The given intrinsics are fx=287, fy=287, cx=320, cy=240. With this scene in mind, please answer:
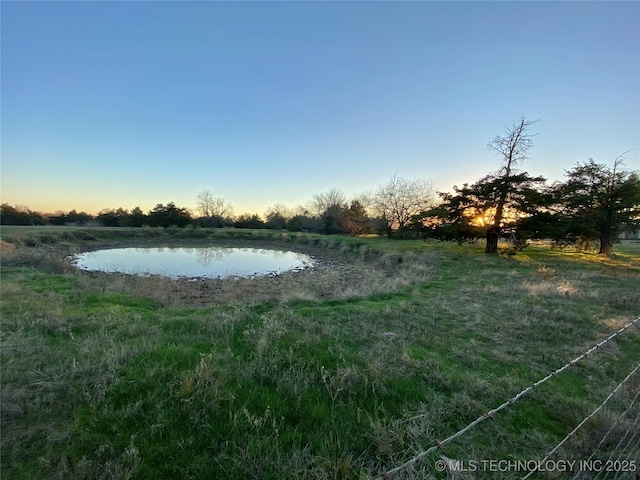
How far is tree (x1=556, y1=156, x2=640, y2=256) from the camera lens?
19078mm

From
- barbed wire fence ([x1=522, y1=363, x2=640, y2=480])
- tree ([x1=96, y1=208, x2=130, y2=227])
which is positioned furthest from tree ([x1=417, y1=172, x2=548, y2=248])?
tree ([x1=96, y1=208, x2=130, y2=227])

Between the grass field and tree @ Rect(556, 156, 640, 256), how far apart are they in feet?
51.9

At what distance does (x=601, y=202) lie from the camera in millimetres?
20344

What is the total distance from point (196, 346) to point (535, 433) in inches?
185

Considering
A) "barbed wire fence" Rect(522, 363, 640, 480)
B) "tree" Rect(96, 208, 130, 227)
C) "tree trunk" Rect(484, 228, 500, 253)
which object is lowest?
"barbed wire fence" Rect(522, 363, 640, 480)

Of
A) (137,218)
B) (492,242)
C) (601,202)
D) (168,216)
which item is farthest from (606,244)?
(137,218)

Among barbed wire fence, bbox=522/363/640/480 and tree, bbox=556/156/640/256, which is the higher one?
tree, bbox=556/156/640/256

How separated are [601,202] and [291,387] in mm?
26712

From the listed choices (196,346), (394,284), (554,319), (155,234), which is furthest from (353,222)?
(196,346)

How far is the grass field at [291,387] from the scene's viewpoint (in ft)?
8.52

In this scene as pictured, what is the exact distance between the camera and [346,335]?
5.59 m

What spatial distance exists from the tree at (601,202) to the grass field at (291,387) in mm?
15817

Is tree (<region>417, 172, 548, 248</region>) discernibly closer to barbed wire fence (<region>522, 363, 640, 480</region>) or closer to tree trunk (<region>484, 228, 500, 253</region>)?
tree trunk (<region>484, 228, 500, 253</region>)

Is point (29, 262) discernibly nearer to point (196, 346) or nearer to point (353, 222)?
point (196, 346)
